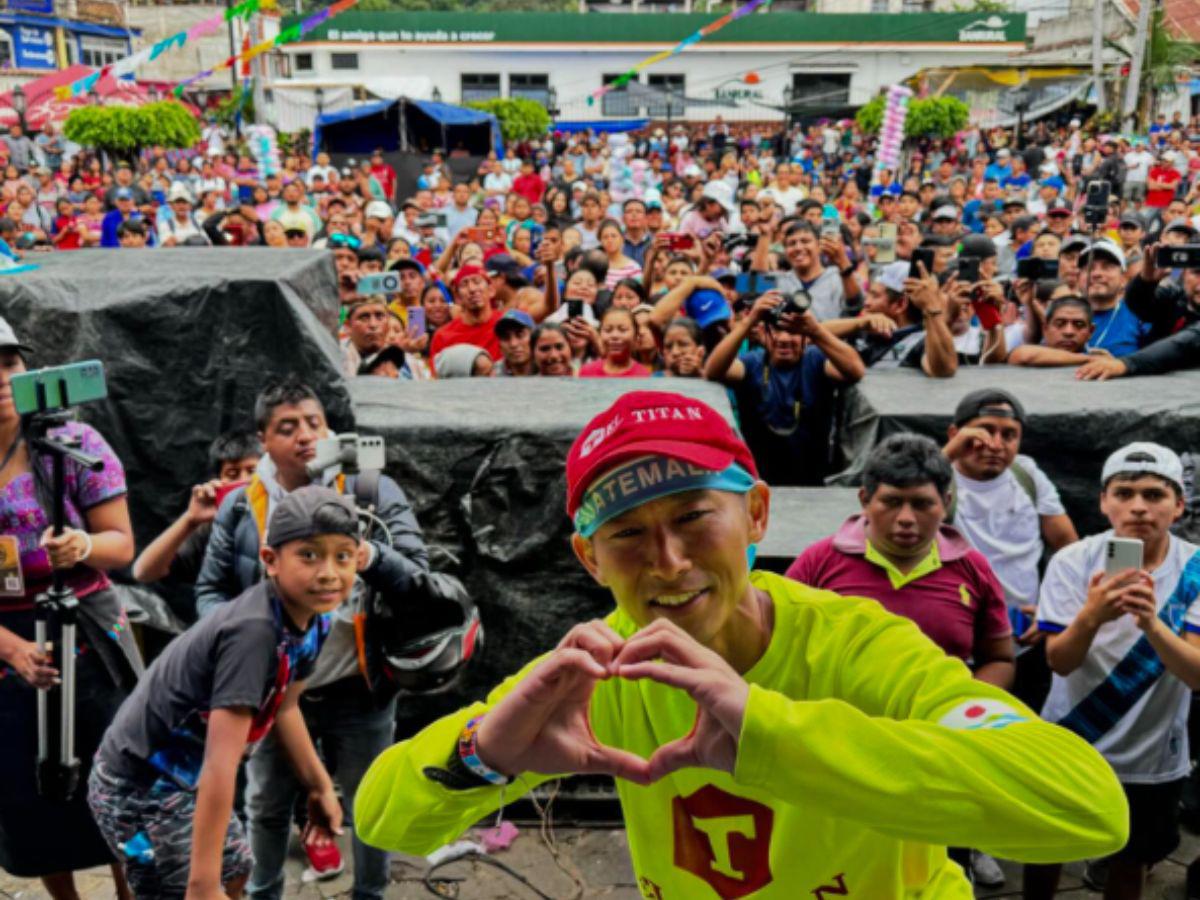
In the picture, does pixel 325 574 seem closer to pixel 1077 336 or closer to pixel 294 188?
pixel 1077 336

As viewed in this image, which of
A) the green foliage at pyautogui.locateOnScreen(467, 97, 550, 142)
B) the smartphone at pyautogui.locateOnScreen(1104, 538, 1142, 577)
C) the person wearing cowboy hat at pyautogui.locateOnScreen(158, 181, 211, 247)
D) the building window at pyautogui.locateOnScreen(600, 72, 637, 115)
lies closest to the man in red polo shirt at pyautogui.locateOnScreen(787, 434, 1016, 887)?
the smartphone at pyautogui.locateOnScreen(1104, 538, 1142, 577)

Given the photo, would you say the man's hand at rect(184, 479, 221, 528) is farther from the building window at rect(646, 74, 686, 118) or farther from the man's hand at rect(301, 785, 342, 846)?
the building window at rect(646, 74, 686, 118)

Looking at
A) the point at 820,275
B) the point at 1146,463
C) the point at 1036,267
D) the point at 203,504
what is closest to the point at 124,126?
the point at 820,275

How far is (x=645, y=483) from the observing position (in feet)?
4.95

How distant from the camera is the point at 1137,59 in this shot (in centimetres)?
1942

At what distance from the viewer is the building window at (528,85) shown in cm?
4269

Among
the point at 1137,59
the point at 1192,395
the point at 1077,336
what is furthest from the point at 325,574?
the point at 1137,59

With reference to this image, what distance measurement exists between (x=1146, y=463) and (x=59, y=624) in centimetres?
305

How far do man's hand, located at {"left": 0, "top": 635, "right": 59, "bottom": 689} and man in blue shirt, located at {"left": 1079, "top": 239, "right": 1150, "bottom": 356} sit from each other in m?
4.72

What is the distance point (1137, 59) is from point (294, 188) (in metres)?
15.4

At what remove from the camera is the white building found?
41188mm

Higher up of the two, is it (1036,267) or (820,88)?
(820,88)

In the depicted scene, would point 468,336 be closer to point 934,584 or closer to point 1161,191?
point 934,584

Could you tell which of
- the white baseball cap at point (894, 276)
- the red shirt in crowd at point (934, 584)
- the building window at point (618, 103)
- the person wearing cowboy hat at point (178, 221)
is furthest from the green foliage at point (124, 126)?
the building window at point (618, 103)
